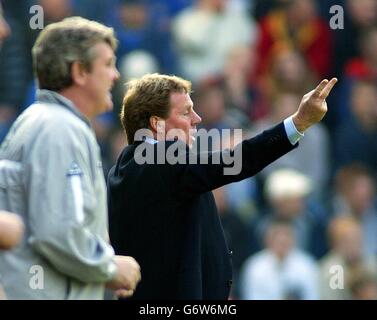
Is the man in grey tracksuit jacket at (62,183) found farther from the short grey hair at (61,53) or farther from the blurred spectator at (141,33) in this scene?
the blurred spectator at (141,33)

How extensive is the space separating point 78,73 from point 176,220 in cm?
86

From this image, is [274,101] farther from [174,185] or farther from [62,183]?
[62,183]

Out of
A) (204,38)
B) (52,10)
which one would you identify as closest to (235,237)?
(204,38)

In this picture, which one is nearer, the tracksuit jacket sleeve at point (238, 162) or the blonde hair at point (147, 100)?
the tracksuit jacket sleeve at point (238, 162)

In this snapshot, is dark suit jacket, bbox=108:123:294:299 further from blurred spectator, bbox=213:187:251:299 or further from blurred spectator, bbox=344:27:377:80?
blurred spectator, bbox=344:27:377:80

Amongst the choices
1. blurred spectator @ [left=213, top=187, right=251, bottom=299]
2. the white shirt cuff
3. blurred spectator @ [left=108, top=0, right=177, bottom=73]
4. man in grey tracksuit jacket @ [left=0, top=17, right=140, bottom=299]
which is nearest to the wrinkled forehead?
the white shirt cuff

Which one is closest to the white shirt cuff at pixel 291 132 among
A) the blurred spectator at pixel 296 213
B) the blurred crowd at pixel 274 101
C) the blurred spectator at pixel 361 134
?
the blurred crowd at pixel 274 101

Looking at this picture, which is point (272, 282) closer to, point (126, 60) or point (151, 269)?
point (126, 60)

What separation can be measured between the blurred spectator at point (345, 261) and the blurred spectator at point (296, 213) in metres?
0.10

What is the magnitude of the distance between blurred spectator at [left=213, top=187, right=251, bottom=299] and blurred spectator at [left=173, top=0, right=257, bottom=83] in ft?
4.08

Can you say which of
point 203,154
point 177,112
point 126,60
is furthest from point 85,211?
point 126,60

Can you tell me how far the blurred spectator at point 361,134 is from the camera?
9945 millimetres

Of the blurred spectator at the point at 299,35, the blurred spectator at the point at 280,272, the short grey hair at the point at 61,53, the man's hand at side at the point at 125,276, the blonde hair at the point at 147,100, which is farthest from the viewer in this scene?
the blurred spectator at the point at 299,35

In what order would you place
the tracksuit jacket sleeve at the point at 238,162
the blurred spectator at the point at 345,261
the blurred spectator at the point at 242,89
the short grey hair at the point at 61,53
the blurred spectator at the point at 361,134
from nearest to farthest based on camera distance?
the short grey hair at the point at 61,53 → the tracksuit jacket sleeve at the point at 238,162 → the blurred spectator at the point at 345,261 → the blurred spectator at the point at 361,134 → the blurred spectator at the point at 242,89
